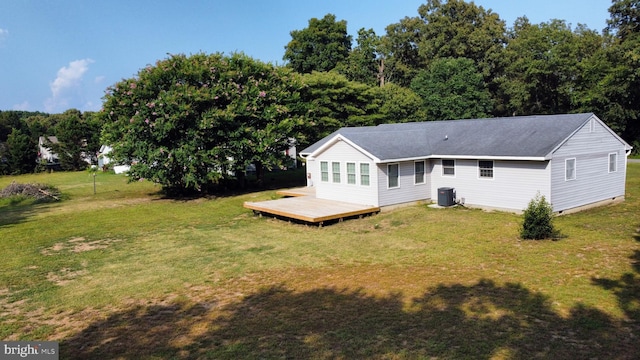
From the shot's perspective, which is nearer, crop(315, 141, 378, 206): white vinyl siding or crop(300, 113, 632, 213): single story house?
crop(300, 113, 632, 213): single story house

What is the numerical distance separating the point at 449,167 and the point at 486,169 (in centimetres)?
195

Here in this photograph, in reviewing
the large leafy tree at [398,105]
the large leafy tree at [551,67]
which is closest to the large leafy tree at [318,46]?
the large leafy tree at [398,105]

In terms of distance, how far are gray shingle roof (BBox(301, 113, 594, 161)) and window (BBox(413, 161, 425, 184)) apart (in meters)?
0.49

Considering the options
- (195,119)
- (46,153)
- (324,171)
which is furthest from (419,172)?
(46,153)

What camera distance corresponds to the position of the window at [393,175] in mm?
20250

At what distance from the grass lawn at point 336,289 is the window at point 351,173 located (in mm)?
2641

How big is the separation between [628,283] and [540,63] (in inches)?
1605

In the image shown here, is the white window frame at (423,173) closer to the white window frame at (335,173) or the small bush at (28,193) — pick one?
the white window frame at (335,173)

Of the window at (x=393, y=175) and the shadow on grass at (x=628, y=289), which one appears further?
the window at (x=393, y=175)

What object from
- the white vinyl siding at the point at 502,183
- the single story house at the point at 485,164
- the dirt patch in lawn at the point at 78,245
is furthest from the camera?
the single story house at the point at 485,164

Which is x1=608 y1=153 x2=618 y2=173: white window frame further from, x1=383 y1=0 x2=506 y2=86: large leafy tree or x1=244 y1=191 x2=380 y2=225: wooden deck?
x1=383 y1=0 x2=506 y2=86: large leafy tree

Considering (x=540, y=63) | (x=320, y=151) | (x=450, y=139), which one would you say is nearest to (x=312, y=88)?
(x=320, y=151)

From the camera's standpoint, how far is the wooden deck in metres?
18.6

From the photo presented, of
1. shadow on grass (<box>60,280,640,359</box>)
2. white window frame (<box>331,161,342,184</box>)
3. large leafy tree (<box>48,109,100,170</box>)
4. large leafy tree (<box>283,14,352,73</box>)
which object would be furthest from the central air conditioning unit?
large leafy tree (<box>48,109,100,170</box>)
